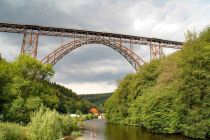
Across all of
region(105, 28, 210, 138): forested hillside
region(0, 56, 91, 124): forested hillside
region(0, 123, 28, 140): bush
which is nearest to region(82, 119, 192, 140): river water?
region(105, 28, 210, 138): forested hillside

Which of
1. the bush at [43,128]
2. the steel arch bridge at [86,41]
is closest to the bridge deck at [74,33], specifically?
the steel arch bridge at [86,41]

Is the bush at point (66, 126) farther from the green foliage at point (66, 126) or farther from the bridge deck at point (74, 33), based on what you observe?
the bridge deck at point (74, 33)

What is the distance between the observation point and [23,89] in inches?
1847

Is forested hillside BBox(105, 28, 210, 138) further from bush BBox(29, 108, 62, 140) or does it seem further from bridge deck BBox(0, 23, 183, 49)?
bush BBox(29, 108, 62, 140)

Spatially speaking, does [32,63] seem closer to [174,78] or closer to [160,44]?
[174,78]

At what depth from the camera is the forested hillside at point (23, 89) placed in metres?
43.4

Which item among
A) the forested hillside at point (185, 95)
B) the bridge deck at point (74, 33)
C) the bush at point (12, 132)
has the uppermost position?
the bridge deck at point (74, 33)

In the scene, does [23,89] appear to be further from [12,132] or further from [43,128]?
[43,128]

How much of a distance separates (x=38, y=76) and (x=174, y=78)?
20.3 metres

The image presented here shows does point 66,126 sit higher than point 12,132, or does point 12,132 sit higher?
point 66,126

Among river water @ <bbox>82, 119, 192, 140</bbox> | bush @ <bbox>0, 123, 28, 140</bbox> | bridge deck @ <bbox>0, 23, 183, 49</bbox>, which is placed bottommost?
river water @ <bbox>82, 119, 192, 140</bbox>

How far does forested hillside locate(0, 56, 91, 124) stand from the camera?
43438 millimetres

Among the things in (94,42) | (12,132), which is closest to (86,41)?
(94,42)

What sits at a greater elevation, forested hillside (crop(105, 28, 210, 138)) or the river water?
forested hillside (crop(105, 28, 210, 138))
